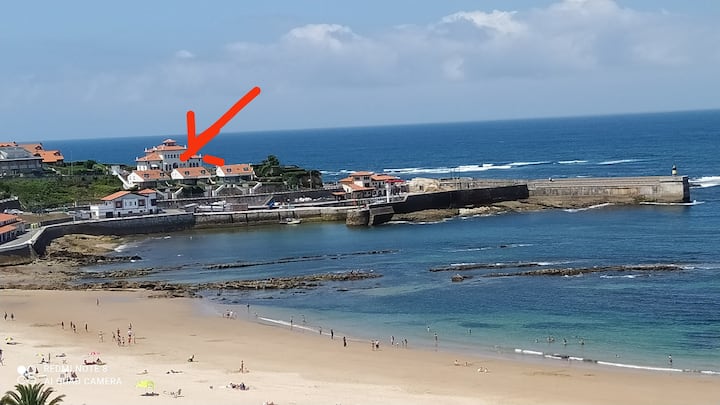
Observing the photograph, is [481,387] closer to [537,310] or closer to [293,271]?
[537,310]

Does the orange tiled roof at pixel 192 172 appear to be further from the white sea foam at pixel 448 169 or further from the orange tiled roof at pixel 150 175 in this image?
the white sea foam at pixel 448 169

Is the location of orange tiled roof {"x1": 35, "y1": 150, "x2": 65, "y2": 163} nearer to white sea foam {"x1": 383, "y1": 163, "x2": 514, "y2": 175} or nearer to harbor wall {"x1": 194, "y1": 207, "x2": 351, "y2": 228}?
harbor wall {"x1": 194, "y1": 207, "x2": 351, "y2": 228}

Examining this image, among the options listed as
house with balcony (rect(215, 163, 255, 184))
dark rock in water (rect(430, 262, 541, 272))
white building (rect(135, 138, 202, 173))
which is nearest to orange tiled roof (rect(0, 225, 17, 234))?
dark rock in water (rect(430, 262, 541, 272))

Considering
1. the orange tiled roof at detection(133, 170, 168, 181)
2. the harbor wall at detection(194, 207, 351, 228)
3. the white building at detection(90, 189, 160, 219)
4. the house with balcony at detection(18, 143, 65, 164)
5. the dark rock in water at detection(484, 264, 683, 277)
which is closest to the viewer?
the dark rock in water at detection(484, 264, 683, 277)

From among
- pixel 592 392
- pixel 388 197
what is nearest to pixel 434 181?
pixel 388 197

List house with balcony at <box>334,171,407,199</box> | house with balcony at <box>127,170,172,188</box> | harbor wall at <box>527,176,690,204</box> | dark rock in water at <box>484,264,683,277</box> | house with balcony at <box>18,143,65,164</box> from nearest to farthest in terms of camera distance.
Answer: dark rock in water at <box>484,264,683,277</box> → harbor wall at <box>527,176,690,204</box> → house with balcony at <box>334,171,407,199</box> → house with balcony at <box>127,170,172,188</box> → house with balcony at <box>18,143,65,164</box>
